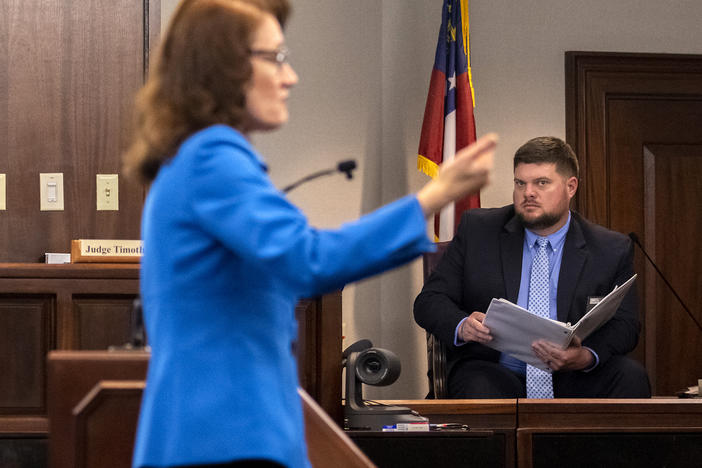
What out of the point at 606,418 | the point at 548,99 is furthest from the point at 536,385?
the point at 548,99

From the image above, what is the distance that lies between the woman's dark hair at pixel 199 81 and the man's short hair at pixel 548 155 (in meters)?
2.79

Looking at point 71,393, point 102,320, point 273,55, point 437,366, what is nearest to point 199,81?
point 273,55

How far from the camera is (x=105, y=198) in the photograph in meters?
3.95

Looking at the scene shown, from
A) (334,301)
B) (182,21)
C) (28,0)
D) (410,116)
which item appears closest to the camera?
(182,21)

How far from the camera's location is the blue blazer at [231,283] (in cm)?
116

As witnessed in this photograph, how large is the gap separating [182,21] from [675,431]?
2.29 metres

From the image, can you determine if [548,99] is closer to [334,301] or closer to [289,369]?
[334,301]

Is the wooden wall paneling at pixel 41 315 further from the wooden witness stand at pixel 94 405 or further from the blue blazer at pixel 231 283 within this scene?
the blue blazer at pixel 231 283

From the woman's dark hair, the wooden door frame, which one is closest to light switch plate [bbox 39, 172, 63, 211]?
the wooden door frame

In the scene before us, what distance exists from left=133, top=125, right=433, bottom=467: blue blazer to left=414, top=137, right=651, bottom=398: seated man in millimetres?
2348

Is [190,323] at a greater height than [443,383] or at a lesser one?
greater

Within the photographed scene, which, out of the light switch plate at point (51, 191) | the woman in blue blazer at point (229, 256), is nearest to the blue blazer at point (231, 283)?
the woman in blue blazer at point (229, 256)

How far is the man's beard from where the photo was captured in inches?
153

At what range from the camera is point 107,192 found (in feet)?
13.0
